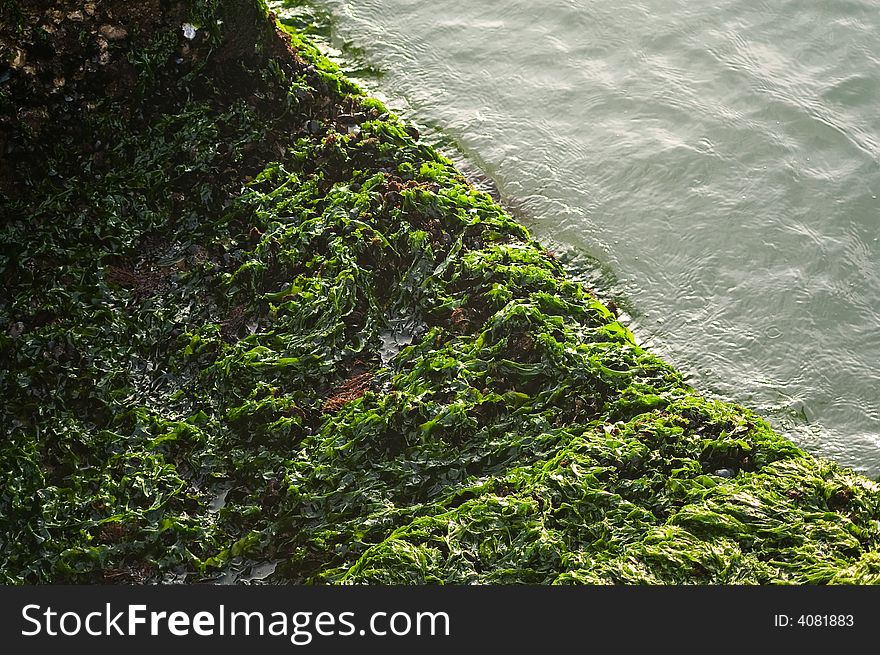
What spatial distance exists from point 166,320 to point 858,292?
364 cm

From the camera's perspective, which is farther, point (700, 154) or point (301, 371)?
point (700, 154)

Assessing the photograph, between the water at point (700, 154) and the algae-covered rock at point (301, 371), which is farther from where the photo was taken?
the water at point (700, 154)

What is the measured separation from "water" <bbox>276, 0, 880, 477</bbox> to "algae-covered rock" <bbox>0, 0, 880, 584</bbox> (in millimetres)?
369

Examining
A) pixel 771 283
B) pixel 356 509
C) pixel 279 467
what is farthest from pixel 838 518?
pixel 279 467

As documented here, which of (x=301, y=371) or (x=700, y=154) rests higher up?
(x=700, y=154)

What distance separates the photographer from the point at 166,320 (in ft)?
14.8

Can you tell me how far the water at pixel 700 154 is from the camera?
4684mm

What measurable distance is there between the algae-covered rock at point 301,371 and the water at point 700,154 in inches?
14.5

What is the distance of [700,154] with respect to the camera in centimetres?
560

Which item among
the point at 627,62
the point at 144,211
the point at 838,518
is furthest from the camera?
the point at 627,62

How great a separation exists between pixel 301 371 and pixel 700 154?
288 cm

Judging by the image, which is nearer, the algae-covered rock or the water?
the algae-covered rock

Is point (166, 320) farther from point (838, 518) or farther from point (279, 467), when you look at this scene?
point (838, 518)

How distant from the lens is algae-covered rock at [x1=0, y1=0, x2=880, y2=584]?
382 cm
